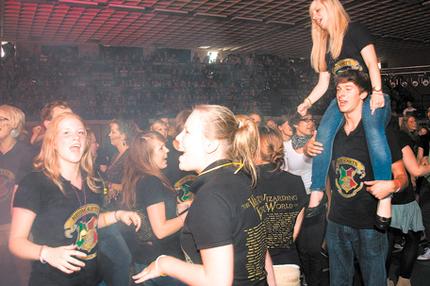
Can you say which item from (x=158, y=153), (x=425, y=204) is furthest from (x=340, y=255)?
(x=425, y=204)

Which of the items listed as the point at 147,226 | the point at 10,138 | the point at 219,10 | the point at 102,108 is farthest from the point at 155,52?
the point at 147,226

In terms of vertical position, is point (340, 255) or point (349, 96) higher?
point (349, 96)

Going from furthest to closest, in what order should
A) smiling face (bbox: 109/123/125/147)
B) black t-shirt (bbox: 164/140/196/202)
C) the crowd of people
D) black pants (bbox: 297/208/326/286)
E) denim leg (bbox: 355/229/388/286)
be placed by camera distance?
smiling face (bbox: 109/123/125/147) → black pants (bbox: 297/208/326/286) → black t-shirt (bbox: 164/140/196/202) → denim leg (bbox: 355/229/388/286) → the crowd of people

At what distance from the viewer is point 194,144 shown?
66.9 inches

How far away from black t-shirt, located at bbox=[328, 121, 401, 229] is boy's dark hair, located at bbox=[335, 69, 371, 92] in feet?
0.75

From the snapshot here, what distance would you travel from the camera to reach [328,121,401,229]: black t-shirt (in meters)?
2.35

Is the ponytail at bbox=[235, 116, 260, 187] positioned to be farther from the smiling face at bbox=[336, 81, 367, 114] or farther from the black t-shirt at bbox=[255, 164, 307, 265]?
the black t-shirt at bbox=[255, 164, 307, 265]

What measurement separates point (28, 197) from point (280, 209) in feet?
5.54

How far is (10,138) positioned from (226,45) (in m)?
6.21

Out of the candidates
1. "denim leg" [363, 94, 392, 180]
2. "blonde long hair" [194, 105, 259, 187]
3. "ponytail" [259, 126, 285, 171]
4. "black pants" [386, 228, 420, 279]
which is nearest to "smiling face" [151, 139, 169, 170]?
"ponytail" [259, 126, 285, 171]

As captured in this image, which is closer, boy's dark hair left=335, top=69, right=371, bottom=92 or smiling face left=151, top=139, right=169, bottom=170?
boy's dark hair left=335, top=69, right=371, bottom=92

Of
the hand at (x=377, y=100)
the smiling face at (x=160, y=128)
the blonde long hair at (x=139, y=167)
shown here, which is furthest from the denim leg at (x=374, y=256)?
the smiling face at (x=160, y=128)

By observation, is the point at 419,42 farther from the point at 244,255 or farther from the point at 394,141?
the point at 244,255

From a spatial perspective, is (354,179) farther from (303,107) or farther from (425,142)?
(425,142)
